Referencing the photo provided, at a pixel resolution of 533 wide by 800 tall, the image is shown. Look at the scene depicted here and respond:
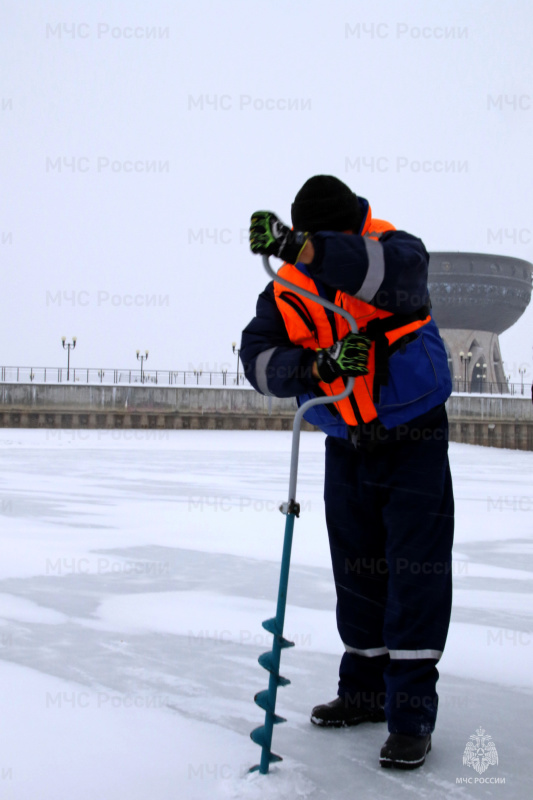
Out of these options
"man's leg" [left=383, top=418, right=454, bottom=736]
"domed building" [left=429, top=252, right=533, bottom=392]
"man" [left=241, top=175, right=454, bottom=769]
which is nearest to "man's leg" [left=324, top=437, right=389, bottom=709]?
"man" [left=241, top=175, right=454, bottom=769]

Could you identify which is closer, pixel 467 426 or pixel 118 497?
pixel 118 497

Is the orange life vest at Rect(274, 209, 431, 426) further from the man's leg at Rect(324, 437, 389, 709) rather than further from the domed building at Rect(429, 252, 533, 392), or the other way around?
the domed building at Rect(429, 252, 533, 392)

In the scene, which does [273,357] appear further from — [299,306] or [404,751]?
[404,751]

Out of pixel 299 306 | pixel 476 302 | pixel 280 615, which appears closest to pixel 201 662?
pixel 280 615

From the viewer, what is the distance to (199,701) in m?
2.44

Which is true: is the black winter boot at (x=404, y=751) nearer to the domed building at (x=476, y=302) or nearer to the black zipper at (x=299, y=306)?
the black zipper at (x=299, y=306)

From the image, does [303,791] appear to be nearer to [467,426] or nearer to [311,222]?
[311,222]

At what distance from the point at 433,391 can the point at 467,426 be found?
31.2 metres

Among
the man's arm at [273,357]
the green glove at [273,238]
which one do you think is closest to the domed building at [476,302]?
the man's arm at [273,357]

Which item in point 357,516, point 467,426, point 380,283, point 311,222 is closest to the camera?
point 380,283

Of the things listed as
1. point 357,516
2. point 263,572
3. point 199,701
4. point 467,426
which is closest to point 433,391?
point 357,516

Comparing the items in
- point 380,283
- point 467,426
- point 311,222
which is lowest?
point 467,426

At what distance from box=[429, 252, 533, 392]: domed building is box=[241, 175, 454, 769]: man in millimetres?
62855

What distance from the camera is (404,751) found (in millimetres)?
2055
